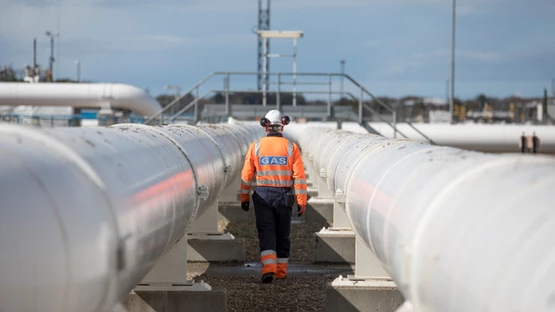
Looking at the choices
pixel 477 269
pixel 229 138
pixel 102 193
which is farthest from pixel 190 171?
pixel 229 138

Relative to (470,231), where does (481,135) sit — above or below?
above

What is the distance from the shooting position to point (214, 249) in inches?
426

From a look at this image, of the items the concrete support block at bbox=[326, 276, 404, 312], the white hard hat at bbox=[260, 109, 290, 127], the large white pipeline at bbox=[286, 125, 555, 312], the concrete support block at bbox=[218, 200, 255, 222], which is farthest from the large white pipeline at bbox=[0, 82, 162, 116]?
the large white pipeline at bbox=[286, 125, 555, 312]

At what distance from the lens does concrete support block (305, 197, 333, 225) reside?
46.7 feet

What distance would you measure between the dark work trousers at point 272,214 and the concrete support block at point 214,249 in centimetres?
117

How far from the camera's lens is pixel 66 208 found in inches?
138

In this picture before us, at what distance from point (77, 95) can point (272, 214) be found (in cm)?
2393

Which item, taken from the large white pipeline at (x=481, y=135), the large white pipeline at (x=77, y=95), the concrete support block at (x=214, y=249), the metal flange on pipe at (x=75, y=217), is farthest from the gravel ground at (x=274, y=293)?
the large white pipeline at (x=77, y=95)

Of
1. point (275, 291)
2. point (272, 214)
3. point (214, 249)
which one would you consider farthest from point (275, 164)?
point (214, 249)

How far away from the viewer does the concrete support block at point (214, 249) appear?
10781 mm

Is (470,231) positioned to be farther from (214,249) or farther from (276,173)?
(214,249)

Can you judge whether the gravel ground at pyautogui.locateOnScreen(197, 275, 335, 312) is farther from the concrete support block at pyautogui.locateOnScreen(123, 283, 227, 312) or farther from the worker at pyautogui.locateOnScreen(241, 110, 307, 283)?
the concrete support block at pyautogui.locateOnScreen(123, 283, 227, 312)

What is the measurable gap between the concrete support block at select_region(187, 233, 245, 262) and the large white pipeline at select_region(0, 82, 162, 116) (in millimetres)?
22214

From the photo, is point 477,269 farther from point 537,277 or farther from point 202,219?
point 202,219
